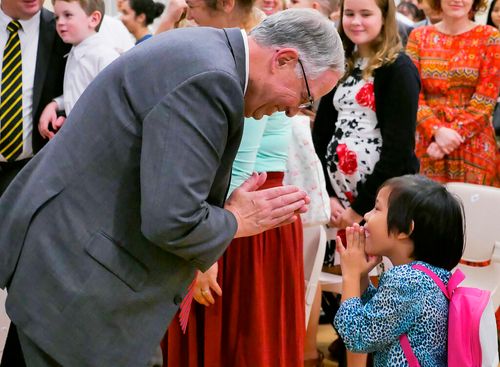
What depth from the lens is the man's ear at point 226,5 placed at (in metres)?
2.72

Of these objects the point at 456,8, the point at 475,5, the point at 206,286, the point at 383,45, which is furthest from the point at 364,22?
the point at 206,286

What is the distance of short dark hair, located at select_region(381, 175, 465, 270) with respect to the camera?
2412mm

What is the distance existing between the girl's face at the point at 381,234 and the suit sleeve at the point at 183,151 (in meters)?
→ 0.84

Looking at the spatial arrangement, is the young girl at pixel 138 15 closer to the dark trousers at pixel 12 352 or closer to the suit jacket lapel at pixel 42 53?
the suit jacket lapel at pixel 42 53

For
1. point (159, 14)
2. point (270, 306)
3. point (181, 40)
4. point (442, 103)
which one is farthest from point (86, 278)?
point (159, 14)

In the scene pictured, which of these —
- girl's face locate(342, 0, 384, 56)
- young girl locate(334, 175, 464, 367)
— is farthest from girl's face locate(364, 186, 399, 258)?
girl's face locate(342, 0, 384, 56)

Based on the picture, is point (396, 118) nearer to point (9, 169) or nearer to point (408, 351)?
point (408, 351)

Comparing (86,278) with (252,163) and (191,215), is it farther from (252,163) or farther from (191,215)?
(252,163)

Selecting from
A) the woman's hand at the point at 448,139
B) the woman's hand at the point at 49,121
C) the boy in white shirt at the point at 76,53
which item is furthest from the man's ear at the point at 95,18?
the woman's hand at the point at 448,139

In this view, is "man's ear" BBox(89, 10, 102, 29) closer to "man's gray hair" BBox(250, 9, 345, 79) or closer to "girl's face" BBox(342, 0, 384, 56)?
"girl's face" BBox(342, 0, 384, 56)

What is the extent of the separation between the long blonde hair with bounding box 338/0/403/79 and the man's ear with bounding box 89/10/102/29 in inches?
42.6

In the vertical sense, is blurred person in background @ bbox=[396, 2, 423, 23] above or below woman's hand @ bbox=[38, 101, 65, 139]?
below

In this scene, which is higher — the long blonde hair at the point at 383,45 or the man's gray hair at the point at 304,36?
the man's gray hair at the point at 304,36

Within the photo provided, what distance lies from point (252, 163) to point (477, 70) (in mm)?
1891
